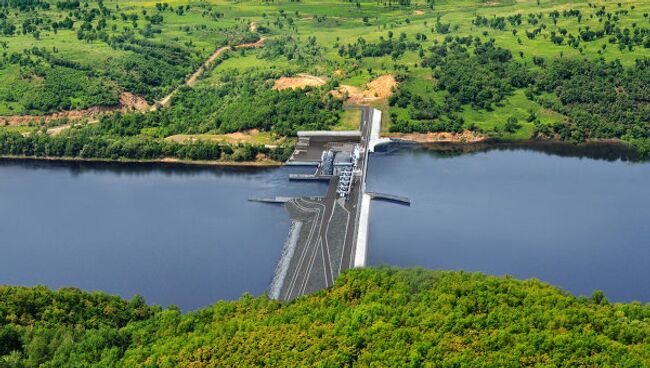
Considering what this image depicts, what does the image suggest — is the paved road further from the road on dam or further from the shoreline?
the shoreline

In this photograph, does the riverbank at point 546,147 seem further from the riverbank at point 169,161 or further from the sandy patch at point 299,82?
the sandy patch at point 299,82

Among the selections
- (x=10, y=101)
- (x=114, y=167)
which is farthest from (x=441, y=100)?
(x=10, y=101)

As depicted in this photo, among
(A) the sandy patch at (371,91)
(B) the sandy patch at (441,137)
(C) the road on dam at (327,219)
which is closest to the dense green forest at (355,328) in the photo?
(C) the road on dam at (327,219)

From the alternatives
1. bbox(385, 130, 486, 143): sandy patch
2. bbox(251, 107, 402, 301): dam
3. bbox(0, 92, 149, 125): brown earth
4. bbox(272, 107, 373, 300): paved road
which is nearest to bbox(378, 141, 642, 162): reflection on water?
bbox(385, 130, 486, 143): sandy patch

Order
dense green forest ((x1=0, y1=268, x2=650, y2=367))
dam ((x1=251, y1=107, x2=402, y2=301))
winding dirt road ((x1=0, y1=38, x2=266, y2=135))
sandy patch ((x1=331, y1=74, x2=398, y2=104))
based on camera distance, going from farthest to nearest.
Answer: sandy patch ((x1=331, y1=74, x2=398, y2=104))
winding dirt road ((x1=0, y1=38, x2=266, y2=135))
dam ((x1=251, y1=107, x2=402, y2=301))
dense green forest ((x1=0, y1=268, x2=650, y2=367))

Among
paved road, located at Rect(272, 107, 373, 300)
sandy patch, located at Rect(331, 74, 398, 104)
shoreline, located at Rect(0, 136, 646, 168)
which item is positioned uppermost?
sandy patch, located at Rect(331, 74, 398, 104)

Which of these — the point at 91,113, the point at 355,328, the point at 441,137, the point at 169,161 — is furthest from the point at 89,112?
the point at 355,328

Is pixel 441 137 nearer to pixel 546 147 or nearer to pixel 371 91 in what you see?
pixel 546 147
